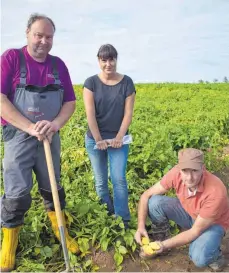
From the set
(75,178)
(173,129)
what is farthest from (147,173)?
(173,129)

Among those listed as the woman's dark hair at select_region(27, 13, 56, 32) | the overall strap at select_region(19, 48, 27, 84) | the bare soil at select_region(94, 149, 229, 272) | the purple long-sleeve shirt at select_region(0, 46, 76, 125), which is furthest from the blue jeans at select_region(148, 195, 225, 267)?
the woman's dark hair at select_region(27, 13, 56, 32)

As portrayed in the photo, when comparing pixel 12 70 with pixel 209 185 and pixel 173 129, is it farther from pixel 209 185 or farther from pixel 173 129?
pixel 173 129

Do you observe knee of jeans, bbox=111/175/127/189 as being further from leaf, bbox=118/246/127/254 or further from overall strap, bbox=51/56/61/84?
overall strap, bbox=51/56/61/84

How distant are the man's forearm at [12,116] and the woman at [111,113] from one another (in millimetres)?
714

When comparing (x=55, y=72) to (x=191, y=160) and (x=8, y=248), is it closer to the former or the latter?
(x=191, y=160)

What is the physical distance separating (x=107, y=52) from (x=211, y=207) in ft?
4.76

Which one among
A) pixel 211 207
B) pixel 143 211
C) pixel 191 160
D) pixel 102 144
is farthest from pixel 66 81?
pixel 211 207

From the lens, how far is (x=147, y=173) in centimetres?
507

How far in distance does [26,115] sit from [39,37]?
0.55 metres

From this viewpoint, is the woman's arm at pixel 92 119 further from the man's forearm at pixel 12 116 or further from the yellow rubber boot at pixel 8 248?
the yellow rubber boot at pixel 8 248

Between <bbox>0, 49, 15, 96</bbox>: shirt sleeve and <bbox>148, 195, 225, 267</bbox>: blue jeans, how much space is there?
151 centimetres

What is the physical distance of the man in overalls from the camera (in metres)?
2.88

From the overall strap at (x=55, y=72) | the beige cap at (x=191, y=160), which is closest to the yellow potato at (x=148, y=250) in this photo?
the beige cap at (x=191, y=160)

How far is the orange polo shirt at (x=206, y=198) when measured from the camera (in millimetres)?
3076
